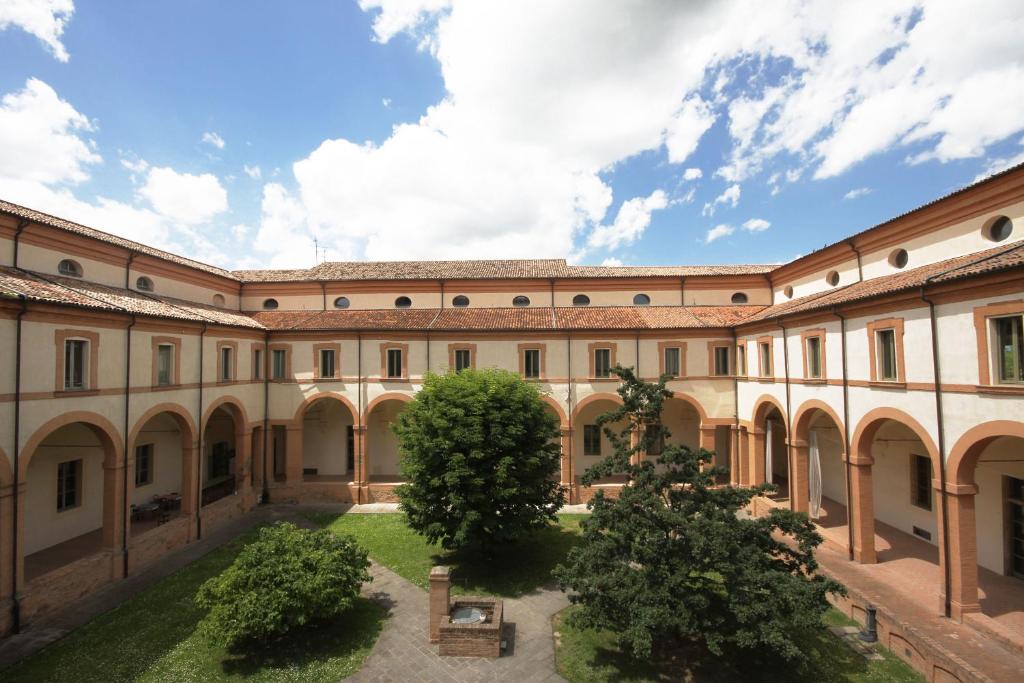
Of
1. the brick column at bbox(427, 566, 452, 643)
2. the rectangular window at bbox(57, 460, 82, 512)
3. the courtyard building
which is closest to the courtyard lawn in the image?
the brick column at bbox(427, 566, 452, 643)

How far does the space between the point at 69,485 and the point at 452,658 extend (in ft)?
50.3

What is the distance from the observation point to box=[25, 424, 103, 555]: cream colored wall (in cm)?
1494

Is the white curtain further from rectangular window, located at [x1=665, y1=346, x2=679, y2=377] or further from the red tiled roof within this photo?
rectangular window, located at [x1=665, y1=346, x2=679, y2=377]

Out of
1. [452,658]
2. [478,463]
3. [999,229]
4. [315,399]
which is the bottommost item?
[452,658]

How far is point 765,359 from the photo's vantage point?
1947cm

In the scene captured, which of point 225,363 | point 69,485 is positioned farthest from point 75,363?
point 225,363

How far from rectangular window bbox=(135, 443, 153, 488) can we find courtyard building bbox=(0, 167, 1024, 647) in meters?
0.12

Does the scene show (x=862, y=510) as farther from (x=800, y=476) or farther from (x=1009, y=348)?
(x=1009, y=348)

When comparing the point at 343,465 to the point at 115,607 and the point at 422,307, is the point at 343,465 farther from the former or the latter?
the point at 115,607

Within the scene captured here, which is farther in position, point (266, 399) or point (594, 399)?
point (266, 399)

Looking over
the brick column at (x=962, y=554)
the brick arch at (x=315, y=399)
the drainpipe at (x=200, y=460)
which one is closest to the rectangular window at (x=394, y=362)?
the brick arch at (x=315, y=399)

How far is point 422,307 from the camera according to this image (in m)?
25.1

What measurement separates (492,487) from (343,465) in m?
13.6

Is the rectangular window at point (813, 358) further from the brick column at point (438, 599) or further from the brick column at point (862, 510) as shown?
the brick column at point (438, 599)
